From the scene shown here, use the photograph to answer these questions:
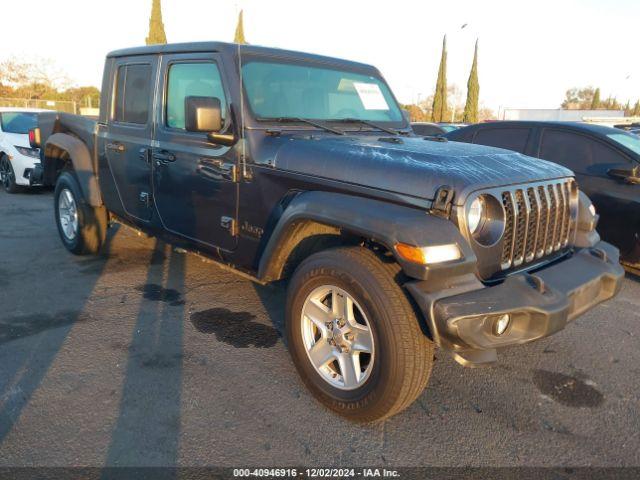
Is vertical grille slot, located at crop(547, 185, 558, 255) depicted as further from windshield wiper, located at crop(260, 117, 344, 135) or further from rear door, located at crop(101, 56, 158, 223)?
rear door, located at crop(101, 56, 158, 223)

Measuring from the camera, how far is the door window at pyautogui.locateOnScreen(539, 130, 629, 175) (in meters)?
5.22

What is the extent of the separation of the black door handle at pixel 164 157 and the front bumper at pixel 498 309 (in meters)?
2.27

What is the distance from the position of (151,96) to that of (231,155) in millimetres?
1223

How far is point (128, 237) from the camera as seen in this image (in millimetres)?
6434

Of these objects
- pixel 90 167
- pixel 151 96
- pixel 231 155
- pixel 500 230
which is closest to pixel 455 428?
pixel 500 230

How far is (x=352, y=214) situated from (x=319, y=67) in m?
1.82

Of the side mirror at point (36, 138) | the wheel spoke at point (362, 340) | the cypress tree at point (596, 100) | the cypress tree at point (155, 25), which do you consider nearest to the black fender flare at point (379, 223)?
the wheel spoke at point (362, 340)

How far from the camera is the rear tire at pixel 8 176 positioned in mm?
9202

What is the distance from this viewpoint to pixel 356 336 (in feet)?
8.84

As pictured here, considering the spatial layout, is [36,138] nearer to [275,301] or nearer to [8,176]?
[275,301]

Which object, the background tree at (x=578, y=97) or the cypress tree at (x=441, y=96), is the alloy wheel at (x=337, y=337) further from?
the background tree at (x=578, y=97)

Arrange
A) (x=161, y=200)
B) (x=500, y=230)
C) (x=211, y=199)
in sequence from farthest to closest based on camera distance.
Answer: (x=161, y=200)
(x=211, y=199)
(x=500, y=230)

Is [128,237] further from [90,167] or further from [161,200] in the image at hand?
[161,200]

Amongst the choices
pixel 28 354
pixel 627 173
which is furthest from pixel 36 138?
pixel 627 173
